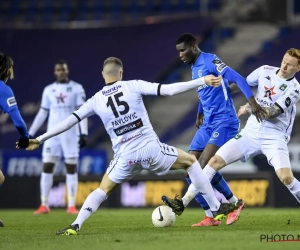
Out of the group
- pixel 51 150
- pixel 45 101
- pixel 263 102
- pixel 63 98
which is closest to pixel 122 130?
pixel 263 102

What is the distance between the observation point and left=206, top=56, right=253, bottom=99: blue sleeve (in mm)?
8627

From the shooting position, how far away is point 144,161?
8250 mm

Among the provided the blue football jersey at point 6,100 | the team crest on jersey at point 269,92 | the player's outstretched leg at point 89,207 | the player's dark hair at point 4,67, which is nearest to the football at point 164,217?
the player's outstretched leg at point 89,207

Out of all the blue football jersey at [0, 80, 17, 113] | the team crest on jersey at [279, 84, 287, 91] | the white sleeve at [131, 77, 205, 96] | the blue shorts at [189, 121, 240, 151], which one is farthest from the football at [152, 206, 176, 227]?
the blue football jersey at [0, 80, 17, 113]

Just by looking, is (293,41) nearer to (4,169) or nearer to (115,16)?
(115,16)

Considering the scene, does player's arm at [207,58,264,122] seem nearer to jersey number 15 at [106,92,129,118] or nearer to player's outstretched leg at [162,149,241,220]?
player's outstretched leg at [162,149,241,220]

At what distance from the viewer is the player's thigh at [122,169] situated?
824 centimetres

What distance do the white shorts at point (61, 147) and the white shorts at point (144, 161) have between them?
5267 millimetres

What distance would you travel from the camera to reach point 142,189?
53.1 ft

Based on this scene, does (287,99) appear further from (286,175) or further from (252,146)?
(286,175)

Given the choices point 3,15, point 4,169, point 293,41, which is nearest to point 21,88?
point 3,15

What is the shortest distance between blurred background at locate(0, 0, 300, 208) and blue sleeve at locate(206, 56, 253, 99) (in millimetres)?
11084

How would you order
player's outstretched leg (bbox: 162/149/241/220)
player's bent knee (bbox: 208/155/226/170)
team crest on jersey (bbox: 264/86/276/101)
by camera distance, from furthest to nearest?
1. player's bent knee (bbox: 208/155/226/170)
2. team crest on jersey (bbox: 264/86/276/101)
3. player's outstretched leg (bbox: 162/149/241/220)

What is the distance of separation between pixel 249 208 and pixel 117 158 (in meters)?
7.33
